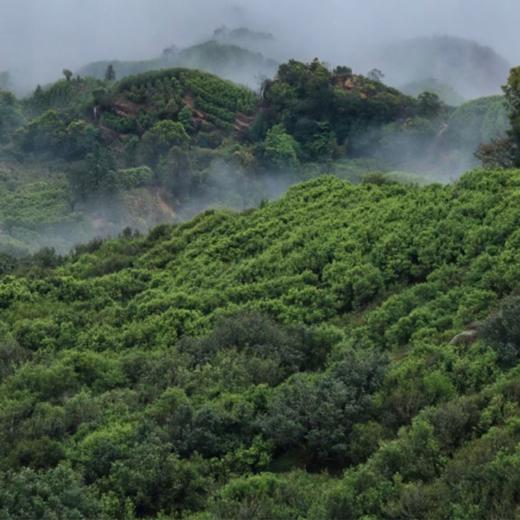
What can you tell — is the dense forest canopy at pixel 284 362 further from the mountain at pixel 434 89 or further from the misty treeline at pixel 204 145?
the mountain at pixel 434 89

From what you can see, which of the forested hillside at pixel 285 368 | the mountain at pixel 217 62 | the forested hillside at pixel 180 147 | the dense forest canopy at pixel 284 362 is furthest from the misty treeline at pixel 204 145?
the forested hillside at pixel 285 368

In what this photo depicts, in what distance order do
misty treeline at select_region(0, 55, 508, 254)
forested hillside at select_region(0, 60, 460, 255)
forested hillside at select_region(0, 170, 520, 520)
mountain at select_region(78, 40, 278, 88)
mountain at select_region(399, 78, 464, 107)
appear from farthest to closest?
mountain at select_region(78, 40, 278, 88) < mountain at select_region(399, 78, 464, 107) < forested hillside at select_region(0, 60, 460, 255) < misty treeline at select_region(0, 55, 508, 254) < forested hillside at select_region(0, 170, 520, 520)

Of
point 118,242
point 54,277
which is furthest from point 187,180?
point 54,277

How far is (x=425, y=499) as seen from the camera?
364 inches

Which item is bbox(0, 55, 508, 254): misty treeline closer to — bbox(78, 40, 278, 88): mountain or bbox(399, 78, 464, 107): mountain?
bbox(78, 40, 278, 88): mountain

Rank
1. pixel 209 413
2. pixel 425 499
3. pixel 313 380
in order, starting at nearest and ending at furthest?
pixel 425 499 → pixel 209 413 → pixel 313 380

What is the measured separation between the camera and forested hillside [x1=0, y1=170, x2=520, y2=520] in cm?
1032

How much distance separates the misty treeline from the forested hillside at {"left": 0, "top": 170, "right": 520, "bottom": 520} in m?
18.6

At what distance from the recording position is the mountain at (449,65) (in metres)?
77.4

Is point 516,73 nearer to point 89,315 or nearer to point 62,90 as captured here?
point 89,315

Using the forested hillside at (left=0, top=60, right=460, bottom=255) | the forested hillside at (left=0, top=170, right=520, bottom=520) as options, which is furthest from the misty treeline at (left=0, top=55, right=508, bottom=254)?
the forested hillside at (left=0, top=170, right=520, bottom=520)

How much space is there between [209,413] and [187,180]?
34.5 meters

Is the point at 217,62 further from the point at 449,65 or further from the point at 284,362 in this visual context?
the point at 284,362

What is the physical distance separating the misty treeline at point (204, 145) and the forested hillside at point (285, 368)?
1862 cm
